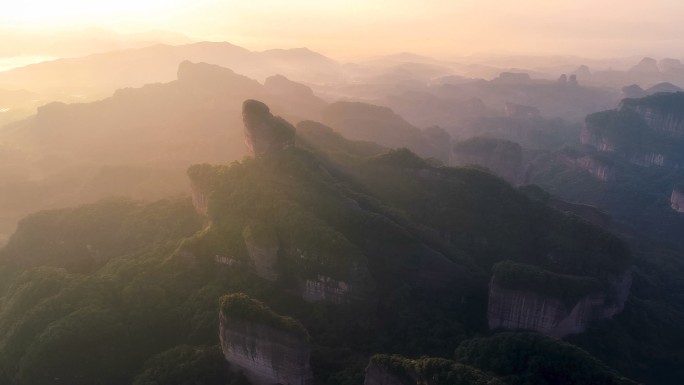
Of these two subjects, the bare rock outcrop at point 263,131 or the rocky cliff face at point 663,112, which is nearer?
the bare rock outcrop at point 263,131

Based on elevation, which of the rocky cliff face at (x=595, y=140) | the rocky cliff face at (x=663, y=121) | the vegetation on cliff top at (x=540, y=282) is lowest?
the vegetation on cliff top at (x=540, y=282)

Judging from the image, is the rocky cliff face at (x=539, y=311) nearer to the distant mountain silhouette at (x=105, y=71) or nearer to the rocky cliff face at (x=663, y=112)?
the rocky cliff face at (x=663, y=112)

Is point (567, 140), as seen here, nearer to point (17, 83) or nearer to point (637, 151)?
point (637, 151)

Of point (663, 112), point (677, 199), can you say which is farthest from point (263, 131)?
point (663, 112)

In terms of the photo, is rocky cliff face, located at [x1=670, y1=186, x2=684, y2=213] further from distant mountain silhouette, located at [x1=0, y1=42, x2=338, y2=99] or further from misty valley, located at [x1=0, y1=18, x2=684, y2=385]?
distant mountain silhouette, located at [x1=0, y1=42, x2=338, y2=99]

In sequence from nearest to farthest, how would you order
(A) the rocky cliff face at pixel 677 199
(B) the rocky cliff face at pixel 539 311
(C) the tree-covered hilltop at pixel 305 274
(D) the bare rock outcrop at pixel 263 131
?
(C) the tree-covered hilltop at pixel 305 274
(B) the rocky cliff face at pixel 539 311
(D) the bare rock outcrop at pixel 263 131
(A) the rocky cliff face at pixel 677 199

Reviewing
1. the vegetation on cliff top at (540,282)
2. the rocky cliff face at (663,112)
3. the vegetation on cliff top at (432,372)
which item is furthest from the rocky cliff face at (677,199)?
the vegetation on cliff top at (432,372)
